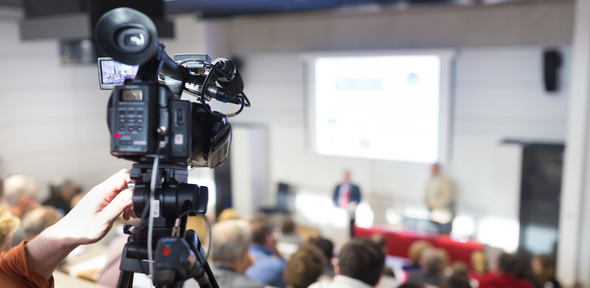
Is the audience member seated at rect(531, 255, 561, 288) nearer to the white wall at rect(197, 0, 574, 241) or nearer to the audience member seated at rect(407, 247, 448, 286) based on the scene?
the white wall at rect(197, 0, 574, 241)

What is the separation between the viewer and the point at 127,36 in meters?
0.83

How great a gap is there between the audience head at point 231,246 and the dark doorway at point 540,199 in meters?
4.19

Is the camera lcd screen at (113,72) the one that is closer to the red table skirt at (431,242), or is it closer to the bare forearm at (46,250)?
the bare forearm at (46,250)

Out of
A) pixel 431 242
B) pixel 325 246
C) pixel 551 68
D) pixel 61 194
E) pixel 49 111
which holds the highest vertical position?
pixel 551 68

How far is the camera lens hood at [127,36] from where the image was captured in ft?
2.68

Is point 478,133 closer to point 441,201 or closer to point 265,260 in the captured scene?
point 441,201

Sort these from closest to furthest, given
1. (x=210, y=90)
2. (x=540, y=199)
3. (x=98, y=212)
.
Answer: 1. (x=98, y=212)
2. (x=210, y=90)
3. (x=540, y=199)

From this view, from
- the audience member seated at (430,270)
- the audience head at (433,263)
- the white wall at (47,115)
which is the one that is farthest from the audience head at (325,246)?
the white wall at (47,115)

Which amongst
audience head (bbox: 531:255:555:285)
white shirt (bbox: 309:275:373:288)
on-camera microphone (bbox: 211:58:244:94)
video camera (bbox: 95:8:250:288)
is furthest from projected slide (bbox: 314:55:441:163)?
video camera (bbox: 95:8:250:288)

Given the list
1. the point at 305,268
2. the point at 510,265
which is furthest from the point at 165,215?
the point at 510,265

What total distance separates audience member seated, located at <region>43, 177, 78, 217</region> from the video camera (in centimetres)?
460

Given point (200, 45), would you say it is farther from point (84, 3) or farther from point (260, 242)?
point (260, 242)

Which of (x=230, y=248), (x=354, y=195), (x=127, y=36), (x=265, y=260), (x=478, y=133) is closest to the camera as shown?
(x=127, y=36)

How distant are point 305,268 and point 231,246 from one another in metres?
0.48
